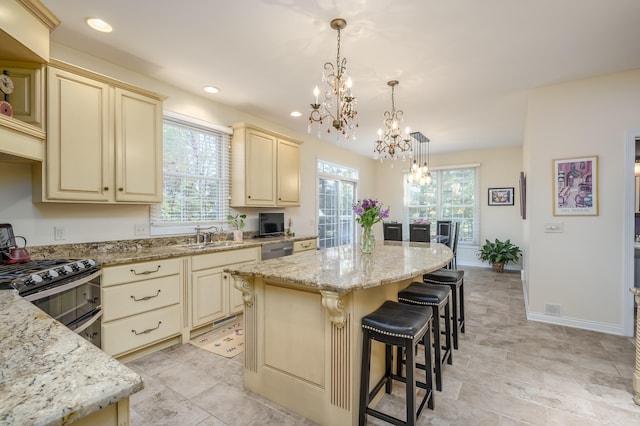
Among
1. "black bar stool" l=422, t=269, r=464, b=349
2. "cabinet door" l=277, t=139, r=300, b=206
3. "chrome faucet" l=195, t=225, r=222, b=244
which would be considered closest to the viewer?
"black bar stool" l=422, t=269, r=464, b=349

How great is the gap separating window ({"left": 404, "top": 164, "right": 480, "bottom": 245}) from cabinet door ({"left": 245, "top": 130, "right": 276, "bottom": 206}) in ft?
14.9

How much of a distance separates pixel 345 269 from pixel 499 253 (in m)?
5.65

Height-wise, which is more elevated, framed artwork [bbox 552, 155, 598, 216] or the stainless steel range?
framed artwork [bbox 552, 155, 598, 216]

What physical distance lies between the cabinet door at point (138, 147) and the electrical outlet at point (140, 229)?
379mm

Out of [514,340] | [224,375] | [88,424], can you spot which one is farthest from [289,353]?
[514,340]

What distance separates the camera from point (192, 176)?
12.1 ft

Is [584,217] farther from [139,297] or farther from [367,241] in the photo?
[139,297]

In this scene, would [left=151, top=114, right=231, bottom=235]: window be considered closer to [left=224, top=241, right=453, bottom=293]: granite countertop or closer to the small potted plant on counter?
the small potted plant on counter

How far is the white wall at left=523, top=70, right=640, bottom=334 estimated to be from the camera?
125 inches

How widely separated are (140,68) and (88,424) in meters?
3.35

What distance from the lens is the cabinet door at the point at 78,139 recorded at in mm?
2352

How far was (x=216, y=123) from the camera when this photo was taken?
3.96 metres

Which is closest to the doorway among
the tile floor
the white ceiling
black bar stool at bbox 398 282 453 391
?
the tile floor

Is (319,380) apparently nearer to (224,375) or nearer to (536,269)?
(224,375)
